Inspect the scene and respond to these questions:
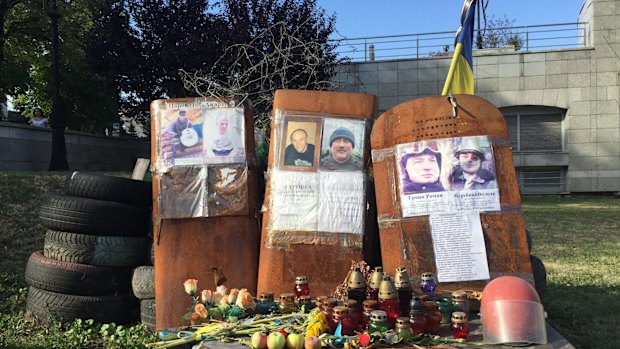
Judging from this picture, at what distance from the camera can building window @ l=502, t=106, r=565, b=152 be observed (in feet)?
65.2

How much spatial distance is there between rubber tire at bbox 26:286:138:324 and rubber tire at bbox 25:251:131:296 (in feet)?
0.17

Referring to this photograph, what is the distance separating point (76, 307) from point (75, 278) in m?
0.26

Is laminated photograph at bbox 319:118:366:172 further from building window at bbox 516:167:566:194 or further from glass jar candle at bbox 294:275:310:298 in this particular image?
building window at bbox 516:167:566:194

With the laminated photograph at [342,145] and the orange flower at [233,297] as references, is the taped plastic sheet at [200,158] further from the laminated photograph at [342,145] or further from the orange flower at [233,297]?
the orange flower at [233,297]

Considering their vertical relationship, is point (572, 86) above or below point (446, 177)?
above

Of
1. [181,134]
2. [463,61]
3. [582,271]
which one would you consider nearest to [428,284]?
[181,134]

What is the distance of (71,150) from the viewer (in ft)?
56.6

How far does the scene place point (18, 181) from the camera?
8.27 metres

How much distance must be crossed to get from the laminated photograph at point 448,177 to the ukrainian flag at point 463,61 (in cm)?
146

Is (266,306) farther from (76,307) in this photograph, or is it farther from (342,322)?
(76,307)

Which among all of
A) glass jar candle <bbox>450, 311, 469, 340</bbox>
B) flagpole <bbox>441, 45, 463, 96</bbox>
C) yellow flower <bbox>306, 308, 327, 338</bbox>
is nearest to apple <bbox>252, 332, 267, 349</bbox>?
yellow flower <bbox>306, 308, 327, 338</bbox>

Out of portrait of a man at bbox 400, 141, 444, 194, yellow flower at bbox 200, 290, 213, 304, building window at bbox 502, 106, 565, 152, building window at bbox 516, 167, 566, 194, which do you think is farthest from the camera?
building window at bbox 516, 167, 566, 194

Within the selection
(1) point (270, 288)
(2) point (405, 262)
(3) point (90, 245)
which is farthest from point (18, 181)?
(2) point (405, 262)

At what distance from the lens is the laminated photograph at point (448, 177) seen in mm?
3617
